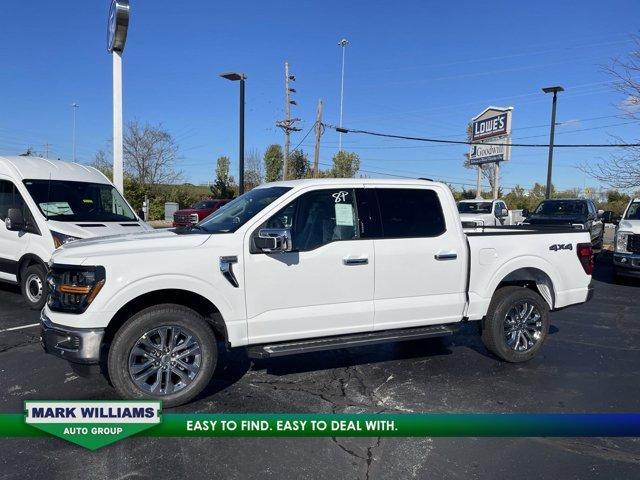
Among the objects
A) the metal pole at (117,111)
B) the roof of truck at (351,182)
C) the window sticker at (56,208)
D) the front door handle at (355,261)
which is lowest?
the front door handle at (355,261)

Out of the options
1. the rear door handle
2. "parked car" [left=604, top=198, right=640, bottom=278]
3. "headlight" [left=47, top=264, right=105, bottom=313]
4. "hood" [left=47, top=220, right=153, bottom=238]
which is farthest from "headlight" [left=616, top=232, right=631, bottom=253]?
"headlight" [left=47, top=264, right=105, bottom=313]

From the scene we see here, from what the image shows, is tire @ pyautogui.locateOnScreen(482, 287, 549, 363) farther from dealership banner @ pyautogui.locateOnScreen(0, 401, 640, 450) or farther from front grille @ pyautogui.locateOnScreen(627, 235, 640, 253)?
front grille @ pyautogui.locateOnScreen(627, 235, 640, 253)

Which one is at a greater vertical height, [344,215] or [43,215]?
[344,215]

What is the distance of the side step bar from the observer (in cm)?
432

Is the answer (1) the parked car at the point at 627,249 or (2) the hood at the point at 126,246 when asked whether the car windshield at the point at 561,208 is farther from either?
(2) the hood at the point at 126,246

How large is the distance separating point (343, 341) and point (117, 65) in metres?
11.0

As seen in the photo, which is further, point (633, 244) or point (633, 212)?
point (633, 212)

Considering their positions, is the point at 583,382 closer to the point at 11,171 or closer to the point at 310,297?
the point at 310,297

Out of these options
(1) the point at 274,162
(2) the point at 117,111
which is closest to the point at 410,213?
(2) the point at 117,111

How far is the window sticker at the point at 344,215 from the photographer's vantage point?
4711 mm

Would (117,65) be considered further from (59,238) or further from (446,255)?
(446,255)

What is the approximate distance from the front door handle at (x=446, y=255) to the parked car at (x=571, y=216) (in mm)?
11658

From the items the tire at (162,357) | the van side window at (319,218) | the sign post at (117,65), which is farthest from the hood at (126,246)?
the sign post at (117,65)

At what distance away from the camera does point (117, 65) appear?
12.6m
